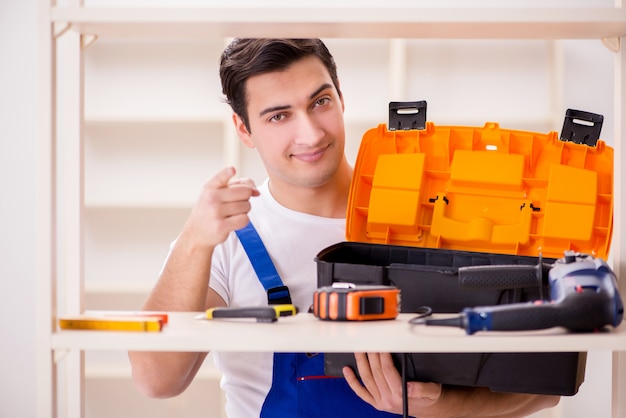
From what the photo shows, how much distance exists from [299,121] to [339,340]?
800 millimetres

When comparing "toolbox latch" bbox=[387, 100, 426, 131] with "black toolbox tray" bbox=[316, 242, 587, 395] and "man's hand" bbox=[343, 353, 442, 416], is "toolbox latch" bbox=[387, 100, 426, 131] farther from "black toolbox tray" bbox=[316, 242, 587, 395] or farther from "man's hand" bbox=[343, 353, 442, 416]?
"man's hand" bbox=[343, 353, 442, 416]

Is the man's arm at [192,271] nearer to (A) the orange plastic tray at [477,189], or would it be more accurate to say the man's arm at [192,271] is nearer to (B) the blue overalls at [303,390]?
(B) the blue overalls at [303,390]

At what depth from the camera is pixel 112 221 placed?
3.36 m

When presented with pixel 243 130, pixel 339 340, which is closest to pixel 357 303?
pixel 339 340

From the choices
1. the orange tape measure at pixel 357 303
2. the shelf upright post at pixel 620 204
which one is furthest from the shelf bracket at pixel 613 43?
the orange tape measure at pixel 357 303

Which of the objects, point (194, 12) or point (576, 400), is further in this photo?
point (576, 400)

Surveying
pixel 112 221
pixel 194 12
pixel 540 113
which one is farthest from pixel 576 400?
pixel 194 12

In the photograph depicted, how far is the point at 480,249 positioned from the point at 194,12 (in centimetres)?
71

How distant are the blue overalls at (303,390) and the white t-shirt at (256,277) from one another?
0.04 metres

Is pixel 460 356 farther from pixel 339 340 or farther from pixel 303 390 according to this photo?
pixel 303 390

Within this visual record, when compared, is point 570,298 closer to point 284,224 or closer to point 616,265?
point 616,265

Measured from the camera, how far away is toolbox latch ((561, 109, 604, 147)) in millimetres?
1269

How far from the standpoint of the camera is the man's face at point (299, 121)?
1.54 metres

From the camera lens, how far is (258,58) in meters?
1.55
